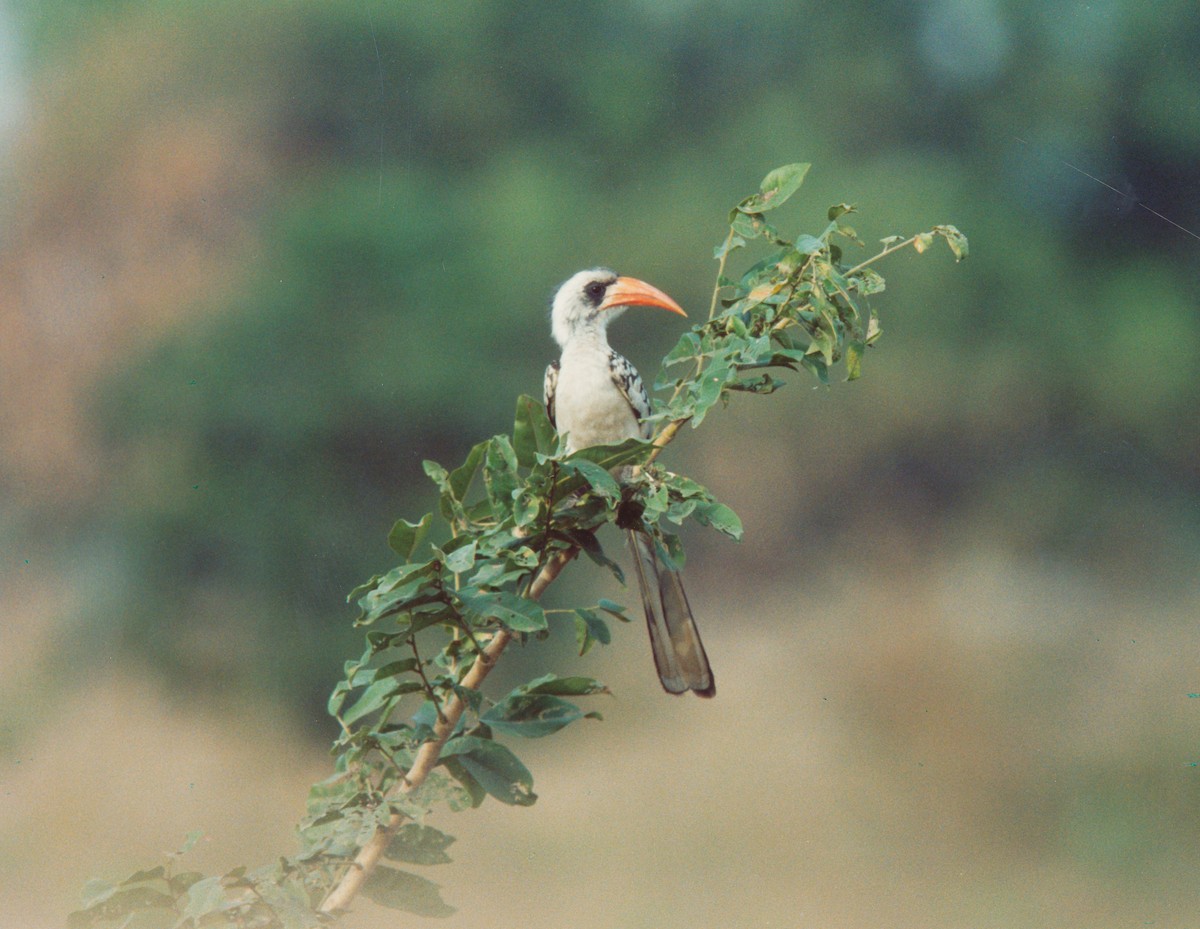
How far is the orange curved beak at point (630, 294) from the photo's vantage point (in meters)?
1.68

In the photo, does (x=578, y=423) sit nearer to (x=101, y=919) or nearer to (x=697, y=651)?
(x=697, y=651)

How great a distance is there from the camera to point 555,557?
3.58ft

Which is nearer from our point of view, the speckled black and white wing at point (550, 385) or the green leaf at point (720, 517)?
the green leaf at point (720, 517)

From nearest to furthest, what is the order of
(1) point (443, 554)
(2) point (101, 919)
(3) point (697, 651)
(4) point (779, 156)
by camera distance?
(1) point (443, 554)
(2) point (101, 919)
(3) point (697, 651)
(4) point (779, 156)

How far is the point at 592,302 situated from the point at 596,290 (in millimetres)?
21

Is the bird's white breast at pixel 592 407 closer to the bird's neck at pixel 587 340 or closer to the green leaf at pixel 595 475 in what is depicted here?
the bird's neck at pixel 587 340

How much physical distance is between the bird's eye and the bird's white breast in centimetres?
13

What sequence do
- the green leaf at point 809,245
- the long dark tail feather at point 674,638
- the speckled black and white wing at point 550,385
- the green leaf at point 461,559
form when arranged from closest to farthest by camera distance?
1. the green leaf at point 461,559
2. the green leaf at point 809,245
3. the long dark tail feather at point 674,638
4. the speckled black and white wing at point 550,385

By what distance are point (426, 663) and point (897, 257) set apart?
6.12ft

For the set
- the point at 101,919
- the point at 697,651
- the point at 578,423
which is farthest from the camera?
the point at 578,423

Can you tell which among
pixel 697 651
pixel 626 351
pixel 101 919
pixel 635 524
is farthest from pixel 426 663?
pixel 626 351

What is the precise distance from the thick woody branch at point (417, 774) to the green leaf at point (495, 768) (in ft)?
0.11

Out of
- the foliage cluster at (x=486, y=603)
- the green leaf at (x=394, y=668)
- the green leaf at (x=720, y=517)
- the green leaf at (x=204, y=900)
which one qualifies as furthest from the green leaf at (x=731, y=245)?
the green leaf at (x=204, y=900)

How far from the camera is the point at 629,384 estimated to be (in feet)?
5.50
